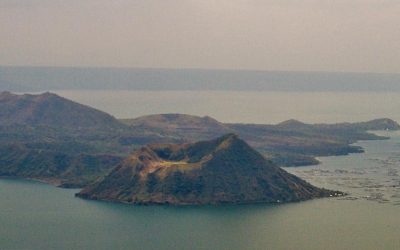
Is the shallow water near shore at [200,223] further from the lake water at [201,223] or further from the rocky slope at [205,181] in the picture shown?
the rocky slope at [205,181]

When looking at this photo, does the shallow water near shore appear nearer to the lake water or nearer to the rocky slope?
the lake water

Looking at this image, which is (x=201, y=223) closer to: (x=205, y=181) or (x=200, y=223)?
(x=200, y=223)

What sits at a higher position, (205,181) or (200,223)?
(205,181)

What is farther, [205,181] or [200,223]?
[205,181]

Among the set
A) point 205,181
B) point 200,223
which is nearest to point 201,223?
point 200,223

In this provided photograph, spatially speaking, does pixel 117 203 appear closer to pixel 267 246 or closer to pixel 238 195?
pixel 238 195

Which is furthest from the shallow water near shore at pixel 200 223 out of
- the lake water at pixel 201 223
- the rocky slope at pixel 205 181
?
the rocky slope at pixel 205 181

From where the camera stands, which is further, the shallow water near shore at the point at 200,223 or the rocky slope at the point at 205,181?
the rocky slope at the point at 205,181

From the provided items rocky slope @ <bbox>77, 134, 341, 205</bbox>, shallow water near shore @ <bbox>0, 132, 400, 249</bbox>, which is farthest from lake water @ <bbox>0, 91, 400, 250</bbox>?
rocky slope @ <bbox>77, 134, 341, 205</bbox>

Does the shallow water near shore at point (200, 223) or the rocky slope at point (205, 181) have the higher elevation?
the rocky slope at point (205, 181)
